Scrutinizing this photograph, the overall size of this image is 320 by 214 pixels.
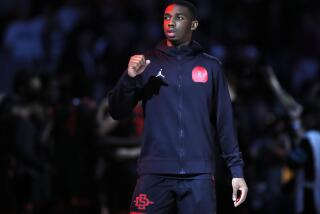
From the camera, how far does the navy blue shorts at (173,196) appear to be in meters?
5.81

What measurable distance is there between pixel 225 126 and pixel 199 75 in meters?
0.40

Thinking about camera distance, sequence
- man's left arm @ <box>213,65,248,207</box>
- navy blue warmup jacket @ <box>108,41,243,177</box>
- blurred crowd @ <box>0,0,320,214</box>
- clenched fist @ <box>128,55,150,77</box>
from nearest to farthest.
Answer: clenched fist @ <box>128,55,150,77</box> → navy blue warmup jacket @ <box>108,41,243,177</box> → man's left arm @ <box>213,65,248,207</box> → blurred crowd @ <box>0,0,320,214</box>

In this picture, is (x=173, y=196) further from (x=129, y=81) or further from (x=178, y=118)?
(x=129, y=81)

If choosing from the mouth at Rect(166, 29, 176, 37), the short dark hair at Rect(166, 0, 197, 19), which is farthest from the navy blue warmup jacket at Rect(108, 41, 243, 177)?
the short dark hair at Rect(166, 0, 197, 19)

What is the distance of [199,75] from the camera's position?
19.7 feet

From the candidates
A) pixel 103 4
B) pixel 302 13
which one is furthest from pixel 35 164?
pixel 302 13

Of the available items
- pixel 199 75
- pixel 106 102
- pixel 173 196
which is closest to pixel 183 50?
pixel 199 75

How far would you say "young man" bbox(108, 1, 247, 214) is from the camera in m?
5.84

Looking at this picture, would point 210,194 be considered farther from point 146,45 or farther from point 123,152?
point 146,45

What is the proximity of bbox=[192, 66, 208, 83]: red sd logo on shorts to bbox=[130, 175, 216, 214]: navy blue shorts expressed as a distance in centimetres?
65

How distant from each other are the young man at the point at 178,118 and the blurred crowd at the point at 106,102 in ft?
10.7

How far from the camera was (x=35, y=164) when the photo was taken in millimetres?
9766

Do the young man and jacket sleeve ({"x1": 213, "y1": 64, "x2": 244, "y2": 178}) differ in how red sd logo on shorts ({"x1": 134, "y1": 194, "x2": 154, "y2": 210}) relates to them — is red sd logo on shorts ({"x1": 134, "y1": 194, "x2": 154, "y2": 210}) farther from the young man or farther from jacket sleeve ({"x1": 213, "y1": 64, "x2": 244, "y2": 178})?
jacket sleeve ({"x1": 213, "y1": 64, "x2": 244, "y2": 178})

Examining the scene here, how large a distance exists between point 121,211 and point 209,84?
576cm
